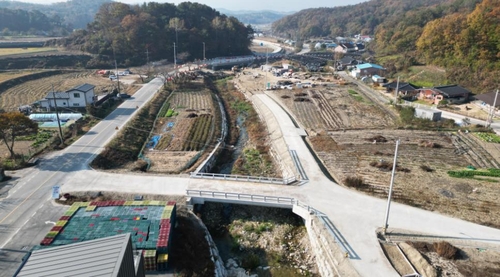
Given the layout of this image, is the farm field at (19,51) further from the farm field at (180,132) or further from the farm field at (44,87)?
the farm field at (180,132)

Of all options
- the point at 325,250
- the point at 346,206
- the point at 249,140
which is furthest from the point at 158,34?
the point at 325,250

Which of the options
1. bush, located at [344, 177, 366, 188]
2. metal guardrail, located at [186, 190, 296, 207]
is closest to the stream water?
metal guardrail, located at [186, 190, 296, 207]

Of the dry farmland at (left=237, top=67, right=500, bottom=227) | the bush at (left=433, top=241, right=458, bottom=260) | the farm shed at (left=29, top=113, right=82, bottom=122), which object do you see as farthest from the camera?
the farm shed at (left=29, top=113, right=82, bottom=122)

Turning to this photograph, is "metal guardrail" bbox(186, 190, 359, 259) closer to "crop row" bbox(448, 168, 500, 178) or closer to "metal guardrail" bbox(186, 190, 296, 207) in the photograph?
"metal guardrail" bbox(186, 190, 296, 207)

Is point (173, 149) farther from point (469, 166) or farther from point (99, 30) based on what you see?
point (99, 30)

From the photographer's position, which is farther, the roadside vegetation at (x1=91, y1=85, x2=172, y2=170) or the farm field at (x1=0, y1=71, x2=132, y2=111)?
the farm field at (x1=0, y1=71, x2=132, y2=111)

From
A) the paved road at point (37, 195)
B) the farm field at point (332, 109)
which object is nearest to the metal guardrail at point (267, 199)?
the paved road at point (37, 195)
